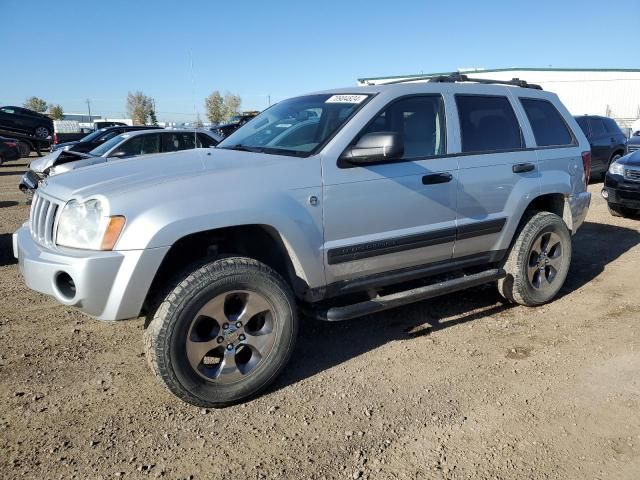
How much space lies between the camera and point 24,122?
23500 mm

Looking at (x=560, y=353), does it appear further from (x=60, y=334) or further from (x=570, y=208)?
(x=60, y=334)

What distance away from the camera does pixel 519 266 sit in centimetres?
445

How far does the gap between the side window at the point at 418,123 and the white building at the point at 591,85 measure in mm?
41958

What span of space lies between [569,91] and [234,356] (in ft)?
164

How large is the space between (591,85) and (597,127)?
3719cm

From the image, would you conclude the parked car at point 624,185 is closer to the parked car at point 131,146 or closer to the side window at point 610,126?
the side window at point 610,126

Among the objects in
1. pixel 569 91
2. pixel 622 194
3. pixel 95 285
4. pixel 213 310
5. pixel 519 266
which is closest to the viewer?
pixel 95 285

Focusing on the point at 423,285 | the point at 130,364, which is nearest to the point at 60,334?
the point at 130,364

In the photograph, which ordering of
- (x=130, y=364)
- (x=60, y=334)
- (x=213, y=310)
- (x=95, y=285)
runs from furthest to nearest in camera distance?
(x=60, y=334) < (x=130, y=364) < (x=213, y=310) < (x=95, y=285)

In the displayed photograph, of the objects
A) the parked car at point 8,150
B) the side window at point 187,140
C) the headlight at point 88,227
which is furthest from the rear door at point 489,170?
the parked car at point 8,150

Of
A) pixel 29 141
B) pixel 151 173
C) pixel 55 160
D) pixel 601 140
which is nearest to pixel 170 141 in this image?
pixel 55 160

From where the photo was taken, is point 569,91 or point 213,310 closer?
point 213,310

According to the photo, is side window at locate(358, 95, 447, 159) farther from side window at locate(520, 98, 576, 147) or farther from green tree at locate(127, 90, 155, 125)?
green tree at locate(127, 90, 155, 125)

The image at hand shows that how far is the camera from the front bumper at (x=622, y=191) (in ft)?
26.7
